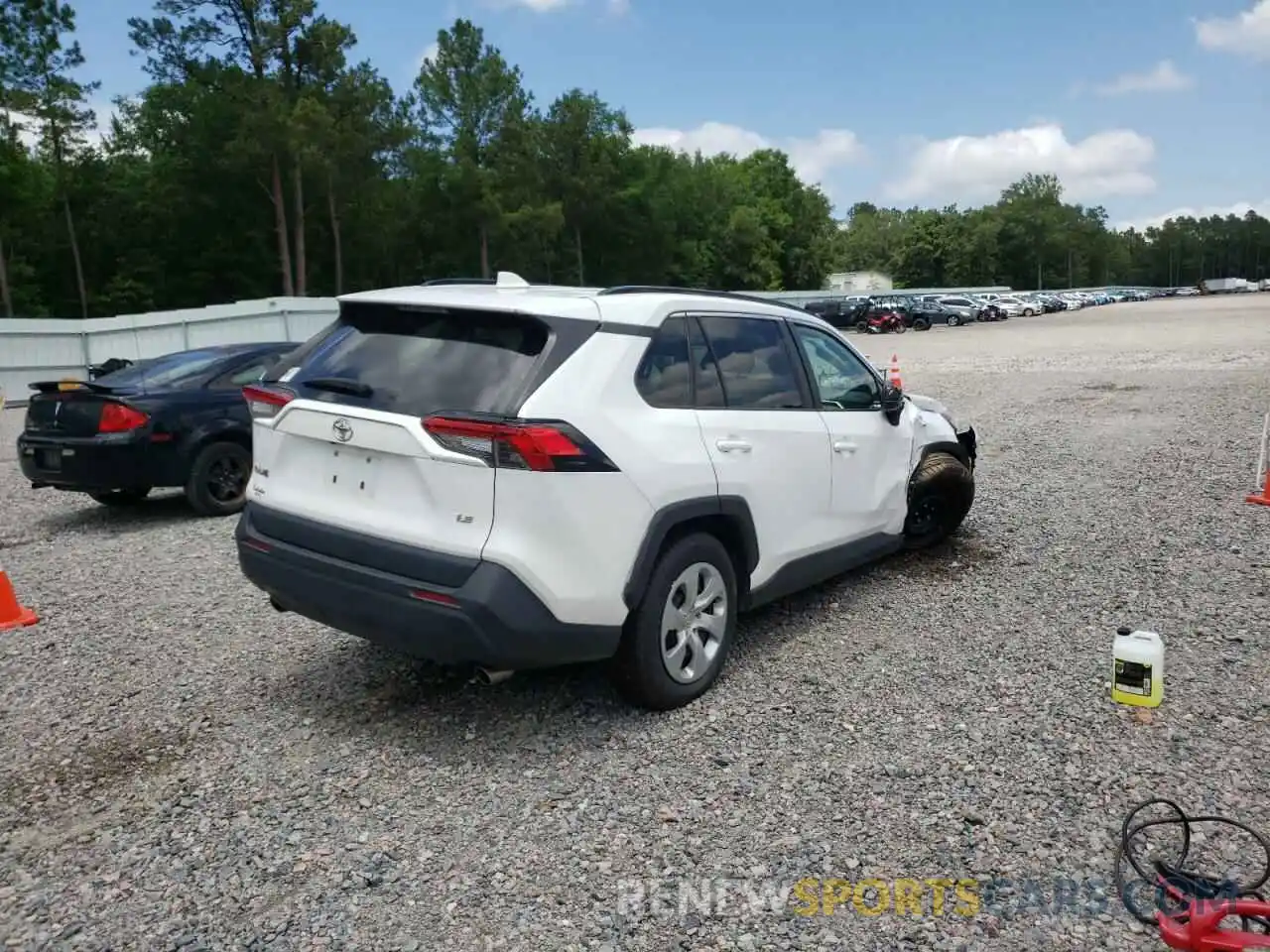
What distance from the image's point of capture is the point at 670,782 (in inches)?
142

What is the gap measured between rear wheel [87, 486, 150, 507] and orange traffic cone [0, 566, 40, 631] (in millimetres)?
2951

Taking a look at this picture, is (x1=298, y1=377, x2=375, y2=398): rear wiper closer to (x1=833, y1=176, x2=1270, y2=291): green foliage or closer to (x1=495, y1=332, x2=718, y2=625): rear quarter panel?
(x1=495, y1=332, x2=718, y2=625): rear quarter panel

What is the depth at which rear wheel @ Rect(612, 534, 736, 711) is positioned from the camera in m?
3.87

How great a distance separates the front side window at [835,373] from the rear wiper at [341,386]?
2.30m

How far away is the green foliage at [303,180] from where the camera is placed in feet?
144

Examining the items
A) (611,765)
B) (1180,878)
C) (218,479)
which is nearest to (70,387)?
(218,479)

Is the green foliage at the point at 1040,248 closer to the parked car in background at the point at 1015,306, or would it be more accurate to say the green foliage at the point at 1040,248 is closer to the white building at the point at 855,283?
the white building at the point at 855,283

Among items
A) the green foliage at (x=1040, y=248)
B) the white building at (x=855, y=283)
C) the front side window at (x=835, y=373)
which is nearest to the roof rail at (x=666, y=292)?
the front side window at (x=835, y=373)

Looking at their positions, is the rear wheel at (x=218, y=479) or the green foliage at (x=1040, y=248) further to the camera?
the green foliage at (x=1040, y=248)

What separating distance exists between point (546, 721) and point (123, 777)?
1.67 metres

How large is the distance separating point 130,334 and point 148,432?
17924mm

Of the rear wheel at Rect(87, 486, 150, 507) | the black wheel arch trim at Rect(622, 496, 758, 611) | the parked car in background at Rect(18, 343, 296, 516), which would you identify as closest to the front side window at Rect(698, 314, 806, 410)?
the black wheel arch trim at Rect(622, 496, 758, 611)

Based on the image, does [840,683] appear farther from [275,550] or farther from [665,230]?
[665,230]

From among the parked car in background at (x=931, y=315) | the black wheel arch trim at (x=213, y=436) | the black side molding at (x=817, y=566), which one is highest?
the parked car in background at (x=931, y=315)
